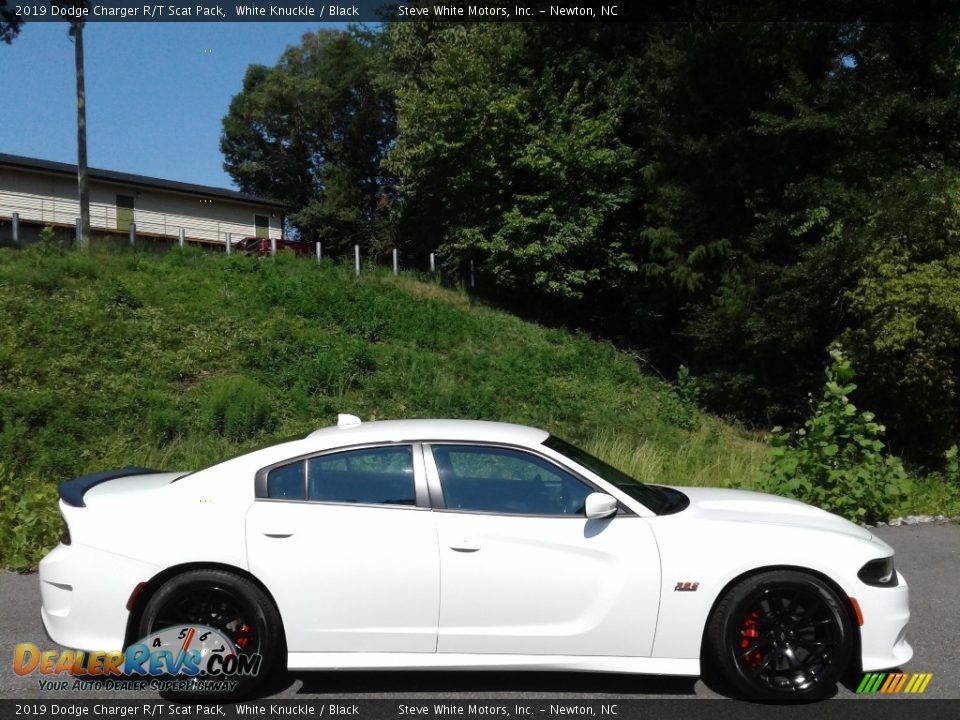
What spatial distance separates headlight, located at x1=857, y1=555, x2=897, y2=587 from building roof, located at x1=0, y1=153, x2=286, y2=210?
33729 mm

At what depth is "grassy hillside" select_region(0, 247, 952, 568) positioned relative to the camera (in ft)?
41.2

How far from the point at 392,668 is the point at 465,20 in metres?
28.4

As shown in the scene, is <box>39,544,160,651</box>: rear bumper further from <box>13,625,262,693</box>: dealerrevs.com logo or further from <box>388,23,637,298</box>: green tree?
<box>388,23,637,298</box>: green tree

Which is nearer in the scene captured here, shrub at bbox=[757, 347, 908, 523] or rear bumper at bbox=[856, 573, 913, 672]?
rear bumper at bbox=[856, 573, 913, 672]

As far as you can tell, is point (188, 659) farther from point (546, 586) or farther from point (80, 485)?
point (546, 586)

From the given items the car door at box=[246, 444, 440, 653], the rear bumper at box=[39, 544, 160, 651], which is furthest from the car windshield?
the rear bumper at box=[39, 544, 160, 651]

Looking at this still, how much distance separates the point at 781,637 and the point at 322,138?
1780 inches

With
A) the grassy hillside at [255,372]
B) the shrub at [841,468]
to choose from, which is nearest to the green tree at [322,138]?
the grassy hillside at [255,372]

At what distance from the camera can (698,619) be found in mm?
4398

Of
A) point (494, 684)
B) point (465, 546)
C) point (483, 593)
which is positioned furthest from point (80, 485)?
point (494, 684)

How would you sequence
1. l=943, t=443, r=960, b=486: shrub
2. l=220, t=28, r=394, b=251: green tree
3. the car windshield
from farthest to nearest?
l=220, t=28, r=394, b=251: green tree < l=943, t=443, r=960, b=486: shrub < the car windshield

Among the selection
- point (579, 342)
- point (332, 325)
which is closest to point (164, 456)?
point (332, 325)

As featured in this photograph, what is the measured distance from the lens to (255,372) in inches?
651

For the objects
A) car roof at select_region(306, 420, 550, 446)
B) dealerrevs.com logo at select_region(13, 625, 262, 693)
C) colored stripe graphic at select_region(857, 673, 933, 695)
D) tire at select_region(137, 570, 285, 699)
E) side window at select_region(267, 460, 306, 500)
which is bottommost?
colored stripe graphic at select_region(857, 673, 933, 695)
